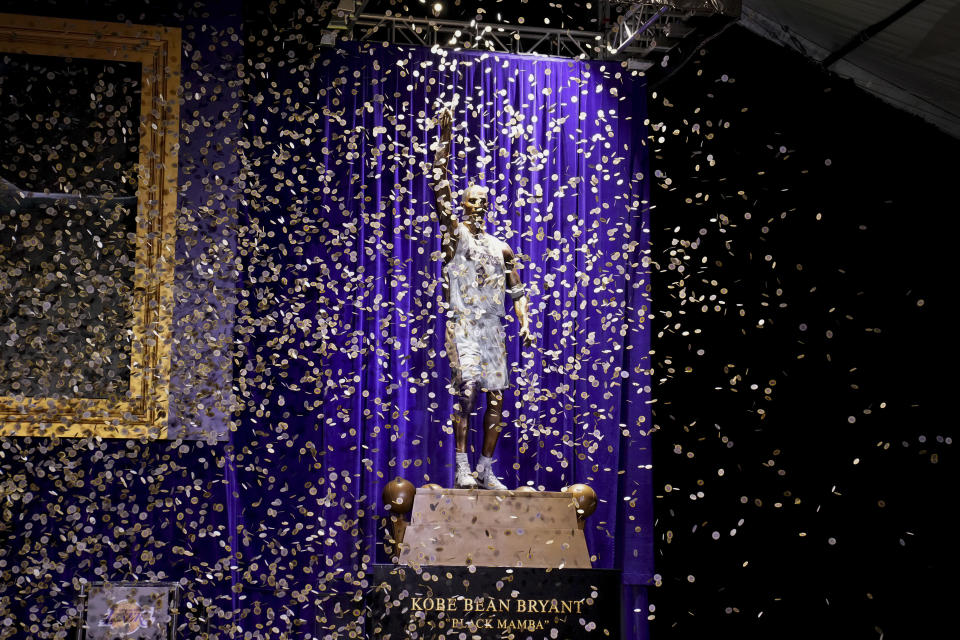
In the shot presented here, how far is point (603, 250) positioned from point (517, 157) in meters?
0.84

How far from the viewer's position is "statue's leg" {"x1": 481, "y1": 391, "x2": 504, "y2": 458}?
245 inches

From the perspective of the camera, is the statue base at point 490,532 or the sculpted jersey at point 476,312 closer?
the statue base at point 490,532

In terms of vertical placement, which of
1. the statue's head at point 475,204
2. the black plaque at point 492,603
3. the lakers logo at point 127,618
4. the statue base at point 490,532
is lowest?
the lakers logo at point 127,618

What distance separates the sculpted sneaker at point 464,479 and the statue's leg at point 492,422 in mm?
199

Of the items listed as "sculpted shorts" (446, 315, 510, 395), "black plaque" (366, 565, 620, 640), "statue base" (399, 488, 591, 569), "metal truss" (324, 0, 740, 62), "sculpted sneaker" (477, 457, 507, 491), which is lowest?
"black plaque" (366, 565, 620, 640)

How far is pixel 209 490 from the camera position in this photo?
6363 mm

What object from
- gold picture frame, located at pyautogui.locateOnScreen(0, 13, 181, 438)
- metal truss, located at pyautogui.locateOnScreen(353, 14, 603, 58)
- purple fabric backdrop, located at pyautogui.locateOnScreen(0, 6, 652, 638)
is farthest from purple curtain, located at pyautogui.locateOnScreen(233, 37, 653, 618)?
gold picture frame, located at pyautogui.locateOnScreen(0, 13, 181, 438)

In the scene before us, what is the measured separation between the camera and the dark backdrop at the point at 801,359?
6.73 meters

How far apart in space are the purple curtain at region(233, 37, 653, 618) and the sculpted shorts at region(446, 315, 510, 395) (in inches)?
15.3

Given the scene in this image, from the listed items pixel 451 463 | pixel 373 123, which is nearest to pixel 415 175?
pixel 373 123

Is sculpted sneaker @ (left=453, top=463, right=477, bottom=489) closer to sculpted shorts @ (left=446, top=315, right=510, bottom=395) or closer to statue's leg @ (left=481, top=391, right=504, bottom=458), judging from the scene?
statue's leg @ (left=481, top=391, right=504, bottom=458)

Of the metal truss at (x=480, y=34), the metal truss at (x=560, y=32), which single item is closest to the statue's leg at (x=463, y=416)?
the metal truss at (x=560, y=32)

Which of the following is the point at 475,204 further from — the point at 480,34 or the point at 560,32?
the point at 560,32

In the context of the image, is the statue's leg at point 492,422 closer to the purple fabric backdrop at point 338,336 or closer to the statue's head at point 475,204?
the purple fabric backdrop at point 338,336
